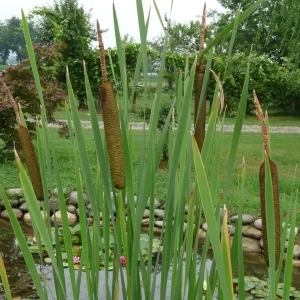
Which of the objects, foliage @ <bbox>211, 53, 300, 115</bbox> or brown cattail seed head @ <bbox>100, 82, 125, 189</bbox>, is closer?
brown cattail seed head @ <bbox>100, 82, 125, 189</bbox>

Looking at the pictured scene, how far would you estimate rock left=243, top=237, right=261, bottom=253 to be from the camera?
4863 millimetres

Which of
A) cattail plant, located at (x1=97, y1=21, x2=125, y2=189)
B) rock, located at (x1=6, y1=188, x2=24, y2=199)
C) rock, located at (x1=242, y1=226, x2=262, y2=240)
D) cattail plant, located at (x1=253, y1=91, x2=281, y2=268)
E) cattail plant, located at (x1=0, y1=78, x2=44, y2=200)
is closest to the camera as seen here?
cattail plant, located at (x1=253, y1=91, x2=281, y2=268)

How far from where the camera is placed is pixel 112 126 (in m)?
0.77

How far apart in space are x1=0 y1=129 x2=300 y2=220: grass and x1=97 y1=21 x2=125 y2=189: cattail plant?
281 cm

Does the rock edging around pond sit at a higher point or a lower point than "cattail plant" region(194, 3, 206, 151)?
lower

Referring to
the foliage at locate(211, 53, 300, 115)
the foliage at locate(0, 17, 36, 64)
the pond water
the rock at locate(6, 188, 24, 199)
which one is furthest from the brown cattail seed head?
Answer: the foliage at locate(0, 17, 36, 64)

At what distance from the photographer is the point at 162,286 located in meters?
0.94

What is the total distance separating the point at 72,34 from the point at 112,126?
12.5 meters

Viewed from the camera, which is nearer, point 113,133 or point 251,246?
point 113,133

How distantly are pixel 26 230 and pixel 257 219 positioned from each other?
217 cm

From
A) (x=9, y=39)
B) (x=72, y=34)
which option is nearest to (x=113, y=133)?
(x=72, y=34)

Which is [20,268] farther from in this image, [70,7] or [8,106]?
[70,7]

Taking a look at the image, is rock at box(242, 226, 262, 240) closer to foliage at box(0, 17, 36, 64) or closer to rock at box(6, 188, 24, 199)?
rock at box(6, 188, 24, 199)

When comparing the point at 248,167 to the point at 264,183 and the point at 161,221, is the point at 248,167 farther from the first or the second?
the point at 264,183
